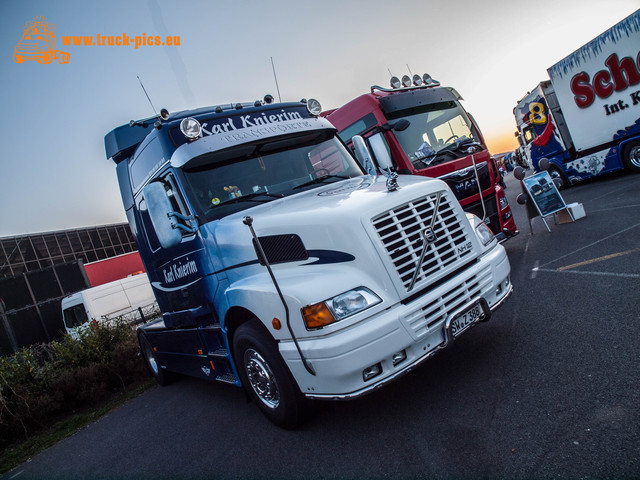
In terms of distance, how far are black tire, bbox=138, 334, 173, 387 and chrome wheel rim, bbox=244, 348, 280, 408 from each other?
3753 mm

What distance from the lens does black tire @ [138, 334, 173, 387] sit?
7.19 m

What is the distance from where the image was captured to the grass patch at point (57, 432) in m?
5.97

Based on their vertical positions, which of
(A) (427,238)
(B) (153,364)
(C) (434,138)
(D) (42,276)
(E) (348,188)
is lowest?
(B) (153,364)

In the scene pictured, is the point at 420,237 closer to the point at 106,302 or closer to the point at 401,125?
the point at 401,125

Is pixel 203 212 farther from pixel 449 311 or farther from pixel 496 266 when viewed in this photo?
pixel 496 266

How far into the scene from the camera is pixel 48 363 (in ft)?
26.3

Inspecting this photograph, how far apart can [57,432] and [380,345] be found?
6.25 m

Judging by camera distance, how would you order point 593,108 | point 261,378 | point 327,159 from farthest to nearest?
point 593,108 < point 327,159 < point 261,378

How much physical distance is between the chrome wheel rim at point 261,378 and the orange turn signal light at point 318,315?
0.78 m

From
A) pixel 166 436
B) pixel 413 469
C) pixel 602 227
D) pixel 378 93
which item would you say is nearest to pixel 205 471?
pixel 166 436

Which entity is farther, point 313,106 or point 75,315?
point 75,315

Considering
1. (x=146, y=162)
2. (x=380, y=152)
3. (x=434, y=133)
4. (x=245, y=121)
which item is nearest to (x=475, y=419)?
(x=380, y=152)

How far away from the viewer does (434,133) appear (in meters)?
8.13

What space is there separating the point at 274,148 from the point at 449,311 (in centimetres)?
257
